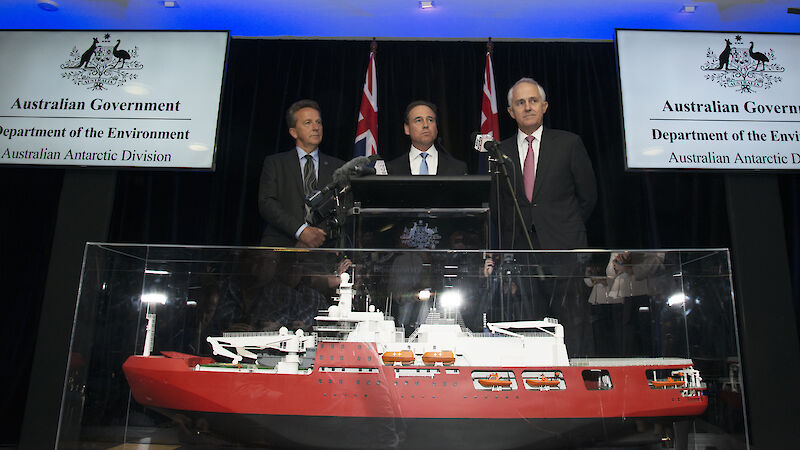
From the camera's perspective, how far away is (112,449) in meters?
2.07

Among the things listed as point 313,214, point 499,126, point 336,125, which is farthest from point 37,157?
point 499,126

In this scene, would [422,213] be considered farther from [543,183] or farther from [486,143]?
[543,183]

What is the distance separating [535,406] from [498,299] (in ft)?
1.40

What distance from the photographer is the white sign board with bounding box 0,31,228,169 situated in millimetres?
4750

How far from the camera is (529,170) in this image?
14.5 feet

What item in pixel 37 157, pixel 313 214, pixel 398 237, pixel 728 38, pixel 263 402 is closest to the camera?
pixel 263 402

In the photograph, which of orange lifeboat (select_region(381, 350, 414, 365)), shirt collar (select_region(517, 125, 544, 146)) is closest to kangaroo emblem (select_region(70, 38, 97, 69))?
shirt collar (select_region(517, 125, 544, 146))

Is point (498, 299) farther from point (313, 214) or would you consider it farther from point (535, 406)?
point (313, 214)

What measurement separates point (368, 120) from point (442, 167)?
1.19m

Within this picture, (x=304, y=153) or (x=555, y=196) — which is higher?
(x=304, y=153)

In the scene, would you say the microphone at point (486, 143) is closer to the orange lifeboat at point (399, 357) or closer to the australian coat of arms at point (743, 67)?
the orange lifeboat at point (399, 357)

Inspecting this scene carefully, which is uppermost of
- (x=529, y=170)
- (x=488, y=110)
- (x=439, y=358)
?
(x=488, y=110)

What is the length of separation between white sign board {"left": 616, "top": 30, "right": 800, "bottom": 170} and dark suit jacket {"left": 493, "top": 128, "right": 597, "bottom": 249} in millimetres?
722

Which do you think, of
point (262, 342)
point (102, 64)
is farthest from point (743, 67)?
point (102, 64)
